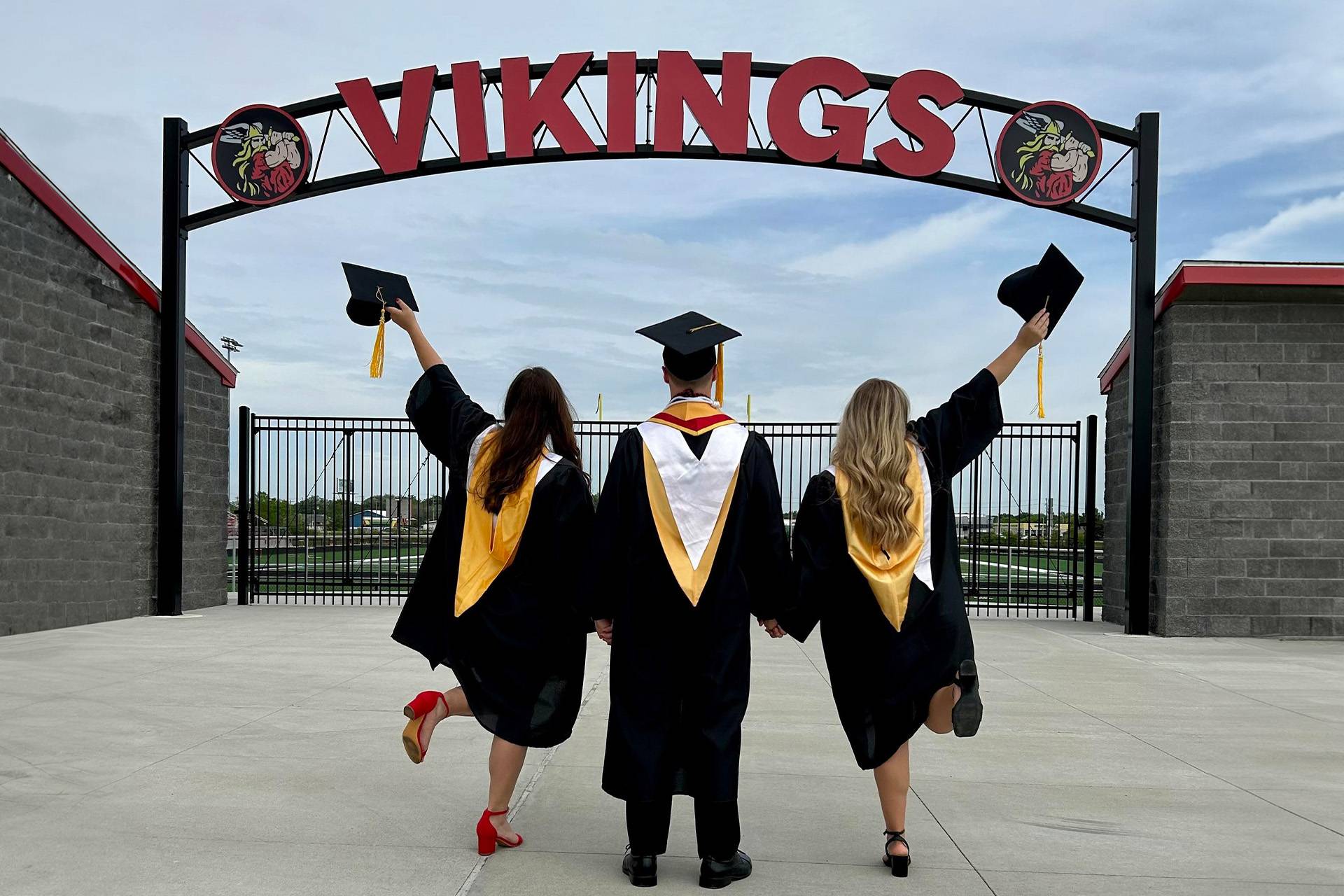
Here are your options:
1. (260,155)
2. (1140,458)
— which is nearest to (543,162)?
(260,155)

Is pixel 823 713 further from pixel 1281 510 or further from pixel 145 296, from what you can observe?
pixel 145 296

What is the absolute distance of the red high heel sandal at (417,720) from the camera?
3750 mm

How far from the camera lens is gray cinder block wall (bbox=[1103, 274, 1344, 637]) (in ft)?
35.6

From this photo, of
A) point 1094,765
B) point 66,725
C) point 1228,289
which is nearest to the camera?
point 1094,765

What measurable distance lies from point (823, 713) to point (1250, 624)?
6.54 meters

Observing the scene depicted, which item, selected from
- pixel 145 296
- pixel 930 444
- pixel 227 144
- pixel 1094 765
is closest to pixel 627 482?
pixel 930 444

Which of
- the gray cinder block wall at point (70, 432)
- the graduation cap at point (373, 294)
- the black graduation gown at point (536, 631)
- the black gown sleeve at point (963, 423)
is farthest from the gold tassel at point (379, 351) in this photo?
the gray cinder block wall at point (70, 432)

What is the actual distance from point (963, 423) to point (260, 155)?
1097 centimetres

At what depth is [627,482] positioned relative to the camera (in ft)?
12.1

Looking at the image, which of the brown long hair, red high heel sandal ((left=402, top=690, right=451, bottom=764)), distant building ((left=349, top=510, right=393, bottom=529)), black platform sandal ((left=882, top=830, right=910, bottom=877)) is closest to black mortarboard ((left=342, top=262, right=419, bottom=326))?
the brown long hair

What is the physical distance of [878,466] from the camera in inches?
146

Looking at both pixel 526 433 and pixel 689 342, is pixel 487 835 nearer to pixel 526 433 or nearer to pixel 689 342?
pixel 526 433

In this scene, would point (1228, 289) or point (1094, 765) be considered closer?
point (1094, 765)

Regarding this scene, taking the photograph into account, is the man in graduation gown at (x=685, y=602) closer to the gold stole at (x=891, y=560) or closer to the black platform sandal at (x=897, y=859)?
the gold stole at (x=891, y=560)
